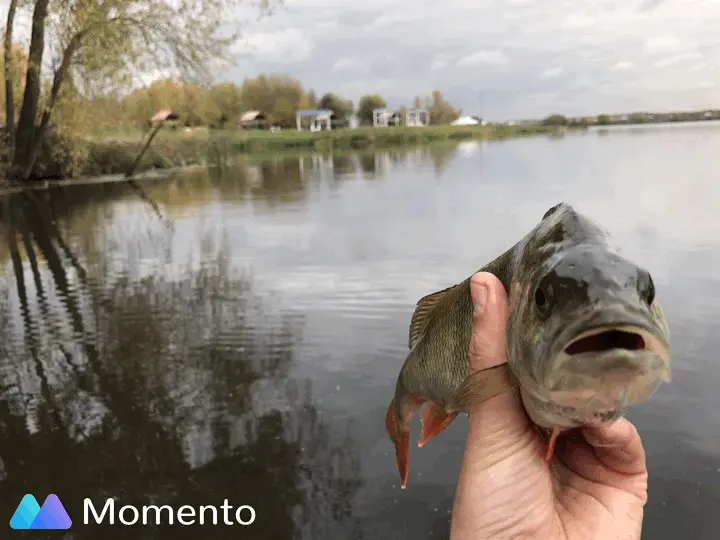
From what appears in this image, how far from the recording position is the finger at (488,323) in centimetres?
234

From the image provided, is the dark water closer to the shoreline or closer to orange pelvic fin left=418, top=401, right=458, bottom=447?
orange pelvic fin left=418, top=401, right=458, bottom=447

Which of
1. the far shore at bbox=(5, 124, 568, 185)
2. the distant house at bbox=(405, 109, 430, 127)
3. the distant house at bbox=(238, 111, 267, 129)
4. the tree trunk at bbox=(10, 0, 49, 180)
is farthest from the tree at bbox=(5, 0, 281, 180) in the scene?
the distant house at bbox=(405, 109, 430, 127)

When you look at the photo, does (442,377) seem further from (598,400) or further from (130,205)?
(130,205)

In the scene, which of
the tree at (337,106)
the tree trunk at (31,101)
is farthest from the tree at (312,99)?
the tree trunk at (31,101)

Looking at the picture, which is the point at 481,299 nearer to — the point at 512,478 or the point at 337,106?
the point at 512,478

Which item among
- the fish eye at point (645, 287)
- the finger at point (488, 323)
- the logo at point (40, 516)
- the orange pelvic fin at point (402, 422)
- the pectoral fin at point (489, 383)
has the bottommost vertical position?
the logo at point (40, 516)

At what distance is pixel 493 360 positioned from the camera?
7.70 ft

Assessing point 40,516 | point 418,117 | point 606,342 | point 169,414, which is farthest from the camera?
point 418,117

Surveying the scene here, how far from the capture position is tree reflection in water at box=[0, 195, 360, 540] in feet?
17.9

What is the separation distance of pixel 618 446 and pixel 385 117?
550ft

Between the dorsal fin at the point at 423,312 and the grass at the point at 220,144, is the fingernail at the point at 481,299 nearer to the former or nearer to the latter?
the dorsal fin at the point at 423,312

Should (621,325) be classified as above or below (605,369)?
above

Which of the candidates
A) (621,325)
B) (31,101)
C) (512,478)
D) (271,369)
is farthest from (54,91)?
(621,325)

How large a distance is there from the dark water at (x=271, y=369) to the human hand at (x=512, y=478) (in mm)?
2765
